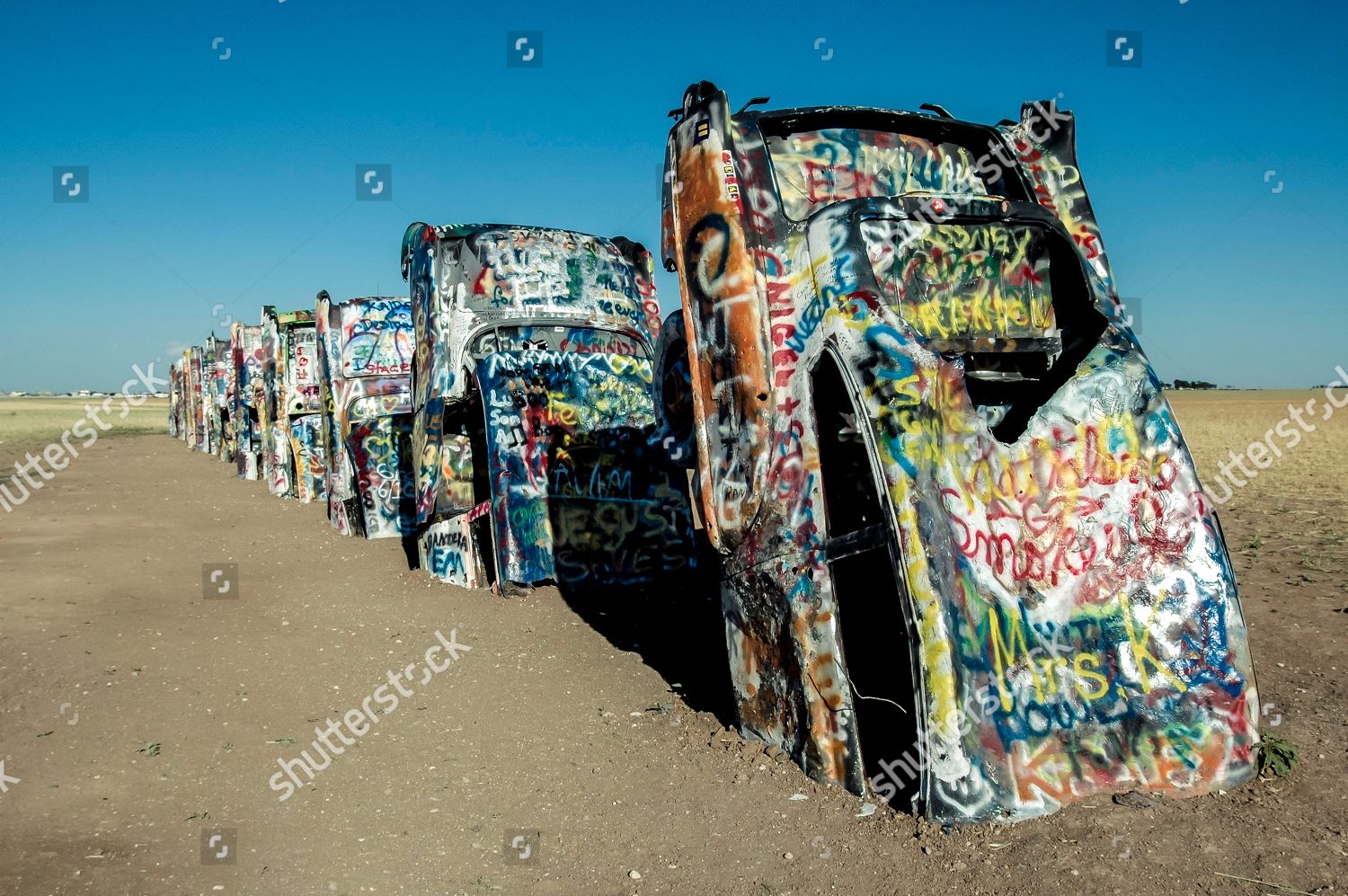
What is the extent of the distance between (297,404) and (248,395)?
5.93m

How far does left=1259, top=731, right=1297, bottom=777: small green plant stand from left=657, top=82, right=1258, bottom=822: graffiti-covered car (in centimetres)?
12

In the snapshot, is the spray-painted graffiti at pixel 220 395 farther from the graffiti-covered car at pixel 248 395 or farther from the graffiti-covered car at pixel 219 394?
the graffiti-covered car at pixel 248 395

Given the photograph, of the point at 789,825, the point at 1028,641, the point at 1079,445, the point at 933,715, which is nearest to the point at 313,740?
the point at 789,825

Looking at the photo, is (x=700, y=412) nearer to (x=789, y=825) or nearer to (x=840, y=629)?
(x=840, y=629)

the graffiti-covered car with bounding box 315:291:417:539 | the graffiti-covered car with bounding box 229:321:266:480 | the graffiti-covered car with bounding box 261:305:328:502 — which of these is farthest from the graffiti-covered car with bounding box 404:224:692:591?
the graffiti-covered car with bounding box 229:321:266:480

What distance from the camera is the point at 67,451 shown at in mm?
29875

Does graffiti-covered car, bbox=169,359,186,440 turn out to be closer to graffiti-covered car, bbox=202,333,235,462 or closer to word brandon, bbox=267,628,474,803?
graffiti-covered car, bbox=202,333,235,462

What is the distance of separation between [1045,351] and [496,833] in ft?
11.6

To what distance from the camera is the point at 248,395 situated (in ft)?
70.5

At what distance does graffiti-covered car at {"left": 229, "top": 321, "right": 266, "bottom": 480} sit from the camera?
20500mm

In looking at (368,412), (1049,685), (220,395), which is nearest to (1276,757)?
(1049,685)

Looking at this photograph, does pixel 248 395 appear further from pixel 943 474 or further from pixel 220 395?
pixel 943 474

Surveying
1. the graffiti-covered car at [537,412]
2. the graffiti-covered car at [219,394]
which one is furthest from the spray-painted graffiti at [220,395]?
the graffiti-covered car at [537,412]

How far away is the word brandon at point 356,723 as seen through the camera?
5137 millimetres
